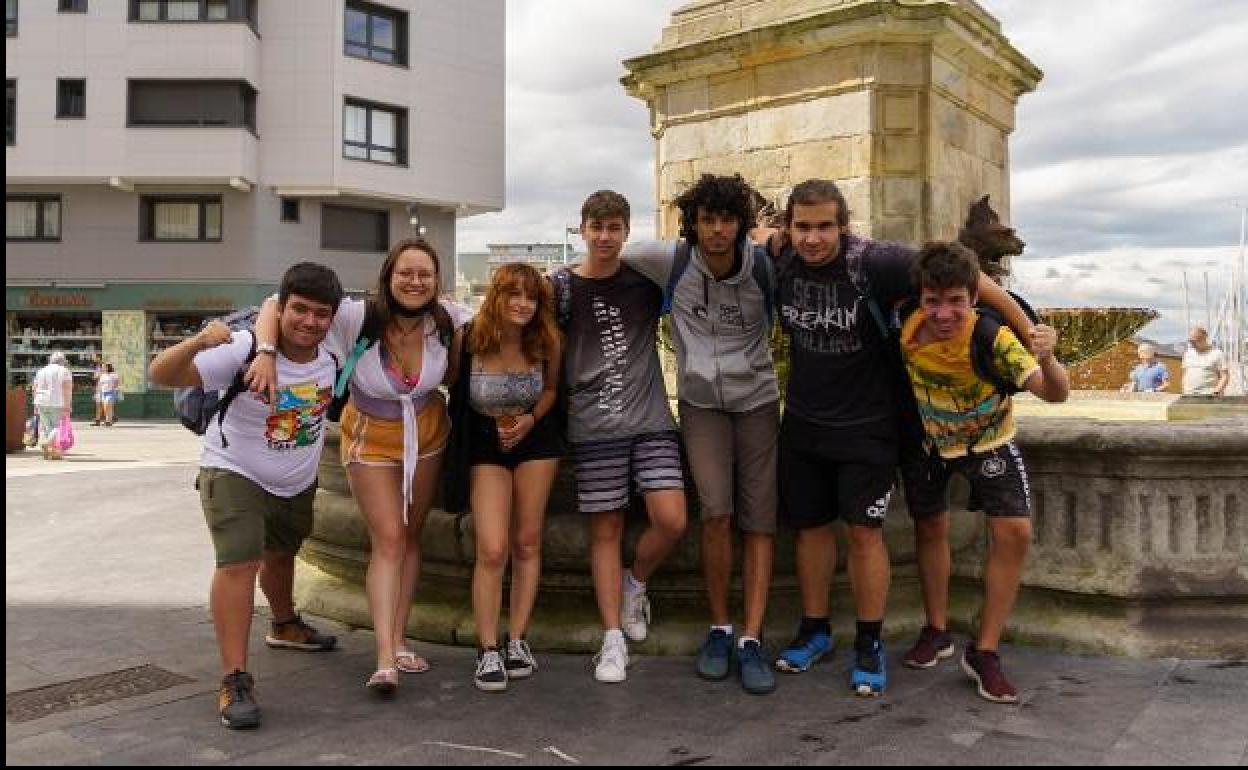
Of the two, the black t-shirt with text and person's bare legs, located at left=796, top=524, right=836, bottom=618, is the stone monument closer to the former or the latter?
the black t-shirt with text

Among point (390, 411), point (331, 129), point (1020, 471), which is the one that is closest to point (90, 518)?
point (390, 411)

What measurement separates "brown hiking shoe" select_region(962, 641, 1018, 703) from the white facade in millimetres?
26593

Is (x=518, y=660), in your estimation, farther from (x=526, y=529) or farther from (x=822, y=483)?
(x=822, y=483)

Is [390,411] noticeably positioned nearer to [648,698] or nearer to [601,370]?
[601,370]

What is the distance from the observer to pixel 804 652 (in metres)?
4.03

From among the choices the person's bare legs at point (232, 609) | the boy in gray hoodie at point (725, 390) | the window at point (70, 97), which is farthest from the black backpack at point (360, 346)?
the window at point (70, 97)

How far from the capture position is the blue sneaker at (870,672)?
3732 mm

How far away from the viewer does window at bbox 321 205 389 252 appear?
30.8 meters

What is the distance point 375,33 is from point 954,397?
99.4 ft

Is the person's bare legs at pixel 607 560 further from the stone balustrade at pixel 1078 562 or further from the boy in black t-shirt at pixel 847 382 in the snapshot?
the boy in black t-shirt at pixel 847 382

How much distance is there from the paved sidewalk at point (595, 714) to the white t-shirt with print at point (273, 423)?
83cm

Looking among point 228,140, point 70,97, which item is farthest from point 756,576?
point 70,97

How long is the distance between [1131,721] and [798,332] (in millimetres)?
1729

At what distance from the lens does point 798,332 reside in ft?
13.1
